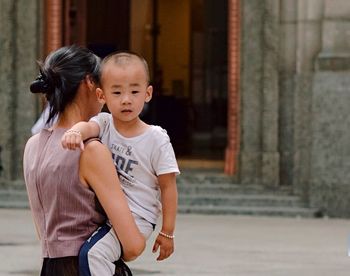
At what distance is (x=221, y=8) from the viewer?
16438 millimetres

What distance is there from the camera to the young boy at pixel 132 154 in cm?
394

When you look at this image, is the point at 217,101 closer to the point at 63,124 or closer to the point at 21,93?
the point at 21,93

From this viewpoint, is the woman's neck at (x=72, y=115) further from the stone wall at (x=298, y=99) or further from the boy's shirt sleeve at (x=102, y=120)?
the stone wall at (x=298, y=99)

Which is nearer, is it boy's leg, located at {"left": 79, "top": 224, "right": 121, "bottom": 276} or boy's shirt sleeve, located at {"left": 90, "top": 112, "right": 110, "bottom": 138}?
boy's leg, located at {"left": 79, "top": 224, "right": 121, "bottom": 276}

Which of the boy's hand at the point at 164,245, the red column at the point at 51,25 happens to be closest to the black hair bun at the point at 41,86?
the boy's hand at the point at 164,245

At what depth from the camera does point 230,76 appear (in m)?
15.9

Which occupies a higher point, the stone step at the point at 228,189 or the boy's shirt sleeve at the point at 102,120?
the boy's shirt sleeve at the point at 102,120

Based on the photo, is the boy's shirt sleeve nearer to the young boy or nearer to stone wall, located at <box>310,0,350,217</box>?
the young boy

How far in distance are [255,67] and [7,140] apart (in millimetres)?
3666

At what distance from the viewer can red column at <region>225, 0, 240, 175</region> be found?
15.8m

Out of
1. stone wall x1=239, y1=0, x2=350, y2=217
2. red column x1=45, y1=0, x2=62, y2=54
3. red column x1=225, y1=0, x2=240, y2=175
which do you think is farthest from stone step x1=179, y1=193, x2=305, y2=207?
red column x1=45, y1=0, x2=62, y2=54

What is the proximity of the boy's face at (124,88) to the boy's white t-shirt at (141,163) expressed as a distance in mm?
115

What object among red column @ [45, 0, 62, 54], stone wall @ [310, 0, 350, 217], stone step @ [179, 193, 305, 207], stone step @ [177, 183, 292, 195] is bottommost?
stone step @ [179, 193, 305, 207]

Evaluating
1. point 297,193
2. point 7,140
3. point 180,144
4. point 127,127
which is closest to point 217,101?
point 180,144
